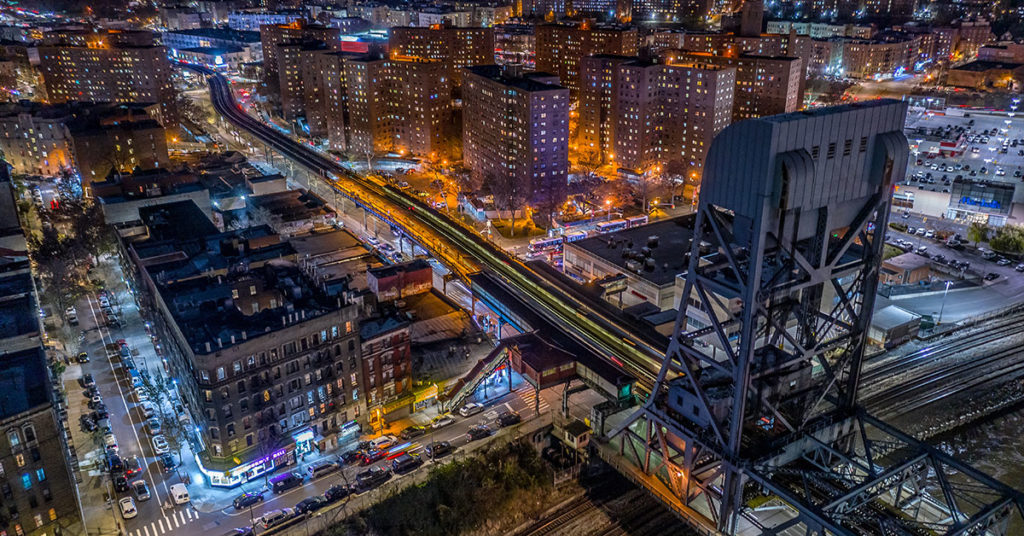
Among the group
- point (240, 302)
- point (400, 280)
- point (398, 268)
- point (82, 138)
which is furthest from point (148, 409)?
point (82, 138)

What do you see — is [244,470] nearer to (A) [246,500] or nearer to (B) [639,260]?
(A) [246,500]

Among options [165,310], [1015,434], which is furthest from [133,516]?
[1015,434]

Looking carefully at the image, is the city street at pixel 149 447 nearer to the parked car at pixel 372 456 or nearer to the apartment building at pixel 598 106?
the parked car at pixel 372 456

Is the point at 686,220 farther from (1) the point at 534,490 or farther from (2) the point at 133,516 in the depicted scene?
(2) the point at 133,516

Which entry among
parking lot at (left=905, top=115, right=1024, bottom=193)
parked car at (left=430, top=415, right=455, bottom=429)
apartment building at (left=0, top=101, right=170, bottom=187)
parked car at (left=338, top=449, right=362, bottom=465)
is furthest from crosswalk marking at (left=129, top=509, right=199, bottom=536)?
parking lot at (left=905, top=115, right=1024, bottom=193)

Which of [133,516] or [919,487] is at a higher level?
[919,487]

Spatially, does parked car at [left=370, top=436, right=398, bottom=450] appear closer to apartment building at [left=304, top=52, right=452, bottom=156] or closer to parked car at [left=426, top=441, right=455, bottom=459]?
parked car at [left=426, top=441, right=455, bottom=459]

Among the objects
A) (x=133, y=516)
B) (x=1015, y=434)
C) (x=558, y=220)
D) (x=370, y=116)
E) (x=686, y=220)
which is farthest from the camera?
(x=370, y=116)
